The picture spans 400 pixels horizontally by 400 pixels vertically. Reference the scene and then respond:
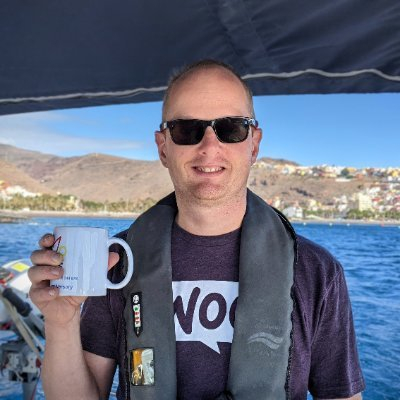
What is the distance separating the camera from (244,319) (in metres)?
1.07

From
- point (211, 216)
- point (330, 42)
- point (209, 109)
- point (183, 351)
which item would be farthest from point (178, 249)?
point (330, 42)

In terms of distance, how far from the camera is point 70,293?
35.3 inches

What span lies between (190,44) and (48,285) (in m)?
1.18

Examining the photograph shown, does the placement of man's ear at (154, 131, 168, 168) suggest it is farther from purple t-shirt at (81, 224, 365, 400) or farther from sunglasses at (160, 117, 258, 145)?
purple t-shirt at (81, 224, 365, 400)

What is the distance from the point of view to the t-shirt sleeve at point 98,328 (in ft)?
3.85

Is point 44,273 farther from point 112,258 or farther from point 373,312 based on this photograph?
point 373,312

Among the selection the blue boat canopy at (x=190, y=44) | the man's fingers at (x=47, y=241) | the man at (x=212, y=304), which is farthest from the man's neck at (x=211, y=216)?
the blue boat canopy at (x=190, y=44)

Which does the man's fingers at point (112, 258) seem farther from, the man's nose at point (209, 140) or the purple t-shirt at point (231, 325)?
the man's nose at point (209, 140)

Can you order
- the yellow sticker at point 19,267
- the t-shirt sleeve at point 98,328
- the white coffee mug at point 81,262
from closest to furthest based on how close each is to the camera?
the white coffee mug at point 81,262 → the t-shirt sleeve at point 98,328 → the yellow sticker at point 19,267

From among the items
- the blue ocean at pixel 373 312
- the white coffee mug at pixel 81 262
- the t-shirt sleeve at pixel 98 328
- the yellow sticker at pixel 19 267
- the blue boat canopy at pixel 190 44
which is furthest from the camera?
the blue ocean at pixel 373 312

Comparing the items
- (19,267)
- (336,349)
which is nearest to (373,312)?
(19,267)

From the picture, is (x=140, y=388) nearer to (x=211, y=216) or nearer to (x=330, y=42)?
(x=211, y=216)

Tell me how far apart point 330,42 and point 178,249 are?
0.94 metres

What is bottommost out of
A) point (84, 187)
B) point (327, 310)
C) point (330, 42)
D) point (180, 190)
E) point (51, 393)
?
point (51, 393)
